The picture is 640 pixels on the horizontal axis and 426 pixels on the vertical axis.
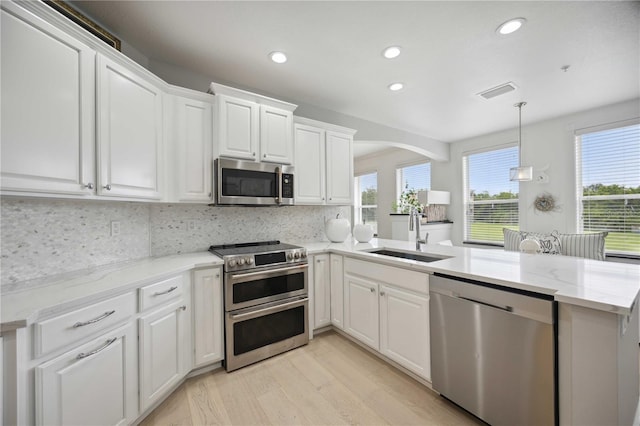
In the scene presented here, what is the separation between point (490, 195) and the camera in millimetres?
4695

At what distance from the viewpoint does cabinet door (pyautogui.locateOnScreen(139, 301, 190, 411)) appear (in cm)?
155

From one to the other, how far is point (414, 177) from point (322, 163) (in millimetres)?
3608

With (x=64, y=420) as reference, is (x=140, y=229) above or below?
above

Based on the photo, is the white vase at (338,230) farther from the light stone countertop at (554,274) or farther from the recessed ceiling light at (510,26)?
the recessed ceiling light at (510,26)

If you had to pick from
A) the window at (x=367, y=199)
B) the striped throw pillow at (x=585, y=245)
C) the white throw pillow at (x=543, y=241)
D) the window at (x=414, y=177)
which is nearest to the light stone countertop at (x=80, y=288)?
the white throw pillow at (x=543, y=241)

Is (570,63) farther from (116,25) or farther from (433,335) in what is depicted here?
(116,25)

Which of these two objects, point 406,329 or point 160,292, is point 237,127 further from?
point 406,329

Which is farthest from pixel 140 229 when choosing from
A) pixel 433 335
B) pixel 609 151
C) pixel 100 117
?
pixel 609 151

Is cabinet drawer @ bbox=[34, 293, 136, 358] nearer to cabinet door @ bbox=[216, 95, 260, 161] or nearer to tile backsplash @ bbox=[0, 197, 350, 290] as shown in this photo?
tile backsplash @ bbox=[0, 197, 350, 290]

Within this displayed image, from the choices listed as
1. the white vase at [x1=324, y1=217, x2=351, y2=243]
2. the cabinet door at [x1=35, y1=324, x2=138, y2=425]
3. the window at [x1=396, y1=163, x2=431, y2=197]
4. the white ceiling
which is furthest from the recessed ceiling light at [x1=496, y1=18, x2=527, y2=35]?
the window at [x1=396, y1=163, x2=431, y2=197]

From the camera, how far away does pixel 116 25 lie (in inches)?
74.0

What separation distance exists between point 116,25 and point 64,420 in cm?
249

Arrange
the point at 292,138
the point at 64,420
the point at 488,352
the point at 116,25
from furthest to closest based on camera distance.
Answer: the point at 292,138 → the point at 116,25 → the point at 488,352 → the point at 64,420

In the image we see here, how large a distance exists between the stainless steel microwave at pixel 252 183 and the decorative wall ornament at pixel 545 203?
13.4ft
